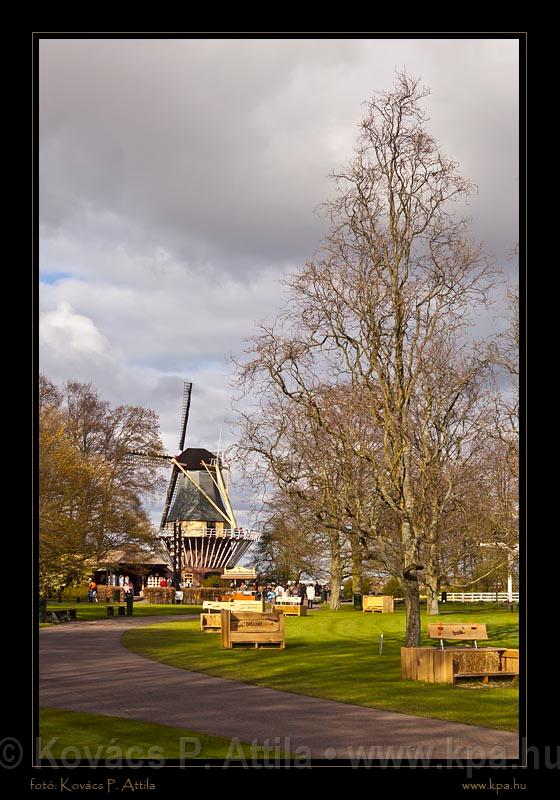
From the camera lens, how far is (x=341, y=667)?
19500mm

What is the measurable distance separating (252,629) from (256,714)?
12.4 meters

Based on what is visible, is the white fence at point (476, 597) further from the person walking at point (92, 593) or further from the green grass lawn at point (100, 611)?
the person walking at point (92, 593)

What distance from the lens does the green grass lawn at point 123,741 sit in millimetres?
9742

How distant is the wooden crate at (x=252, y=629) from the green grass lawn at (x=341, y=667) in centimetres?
39

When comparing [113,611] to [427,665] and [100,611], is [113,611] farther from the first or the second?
[427,665]

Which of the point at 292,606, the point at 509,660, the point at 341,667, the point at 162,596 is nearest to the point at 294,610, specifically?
the point at 292,606

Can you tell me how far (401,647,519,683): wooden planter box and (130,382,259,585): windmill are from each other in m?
55.3

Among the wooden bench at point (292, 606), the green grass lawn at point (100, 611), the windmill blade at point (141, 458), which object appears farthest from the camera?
the windmill blade at point (141, 458)

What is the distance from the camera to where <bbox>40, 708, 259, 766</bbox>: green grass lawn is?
32.0 ft

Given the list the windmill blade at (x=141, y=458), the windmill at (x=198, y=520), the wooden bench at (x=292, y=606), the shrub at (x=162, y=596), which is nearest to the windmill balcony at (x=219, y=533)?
the windmill at (x=198, y=520)

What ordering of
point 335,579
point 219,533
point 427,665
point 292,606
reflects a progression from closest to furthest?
point 427,665
point 292,606
point 335,579
point 219,533

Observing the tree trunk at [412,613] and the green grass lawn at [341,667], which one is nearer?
the green grass lawn at [341,667]
